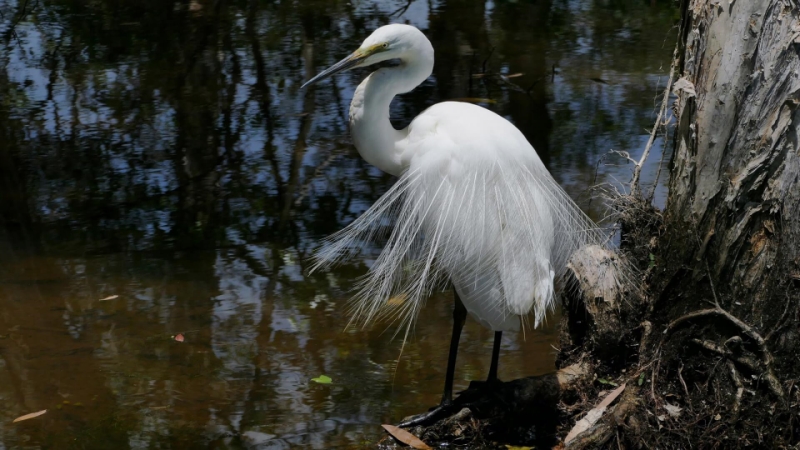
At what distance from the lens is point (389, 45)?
346cm

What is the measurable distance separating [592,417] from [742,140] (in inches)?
41.5

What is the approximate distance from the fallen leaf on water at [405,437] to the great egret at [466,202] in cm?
7

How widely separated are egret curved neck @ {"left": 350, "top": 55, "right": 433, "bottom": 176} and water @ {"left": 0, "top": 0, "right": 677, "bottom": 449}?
984 millimetres

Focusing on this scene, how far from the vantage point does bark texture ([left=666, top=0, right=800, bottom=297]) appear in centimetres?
263

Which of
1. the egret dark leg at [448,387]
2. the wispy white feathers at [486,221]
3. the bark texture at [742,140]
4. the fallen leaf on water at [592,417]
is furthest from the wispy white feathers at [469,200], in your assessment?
the bark texture at [742,140]

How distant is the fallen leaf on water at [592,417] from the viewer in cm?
306

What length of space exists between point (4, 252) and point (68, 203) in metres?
0.71

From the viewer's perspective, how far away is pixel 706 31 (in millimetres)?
2770

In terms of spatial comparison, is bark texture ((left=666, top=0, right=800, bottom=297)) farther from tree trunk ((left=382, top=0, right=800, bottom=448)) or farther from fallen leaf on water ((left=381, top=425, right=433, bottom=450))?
fallen leaf on water ((left=381, top=425, right=433, bottom=450))

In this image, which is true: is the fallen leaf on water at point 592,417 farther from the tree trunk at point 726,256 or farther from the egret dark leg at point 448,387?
the egret dark leg at point 448,387

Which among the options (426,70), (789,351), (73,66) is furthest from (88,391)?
(73,66)

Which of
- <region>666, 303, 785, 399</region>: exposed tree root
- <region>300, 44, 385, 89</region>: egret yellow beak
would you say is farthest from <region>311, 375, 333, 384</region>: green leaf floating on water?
<region>666, 303, 785, 399</region>: exposed tree root

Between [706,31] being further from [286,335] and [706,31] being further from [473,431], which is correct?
[286,335]

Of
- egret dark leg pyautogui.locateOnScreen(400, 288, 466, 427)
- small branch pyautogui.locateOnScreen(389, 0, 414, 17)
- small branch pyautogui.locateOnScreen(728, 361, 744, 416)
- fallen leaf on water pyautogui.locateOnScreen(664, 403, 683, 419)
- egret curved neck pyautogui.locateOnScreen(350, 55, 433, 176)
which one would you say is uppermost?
egret curved neck pyautogui.locateOnScreen(350, 55, 433, 176)
